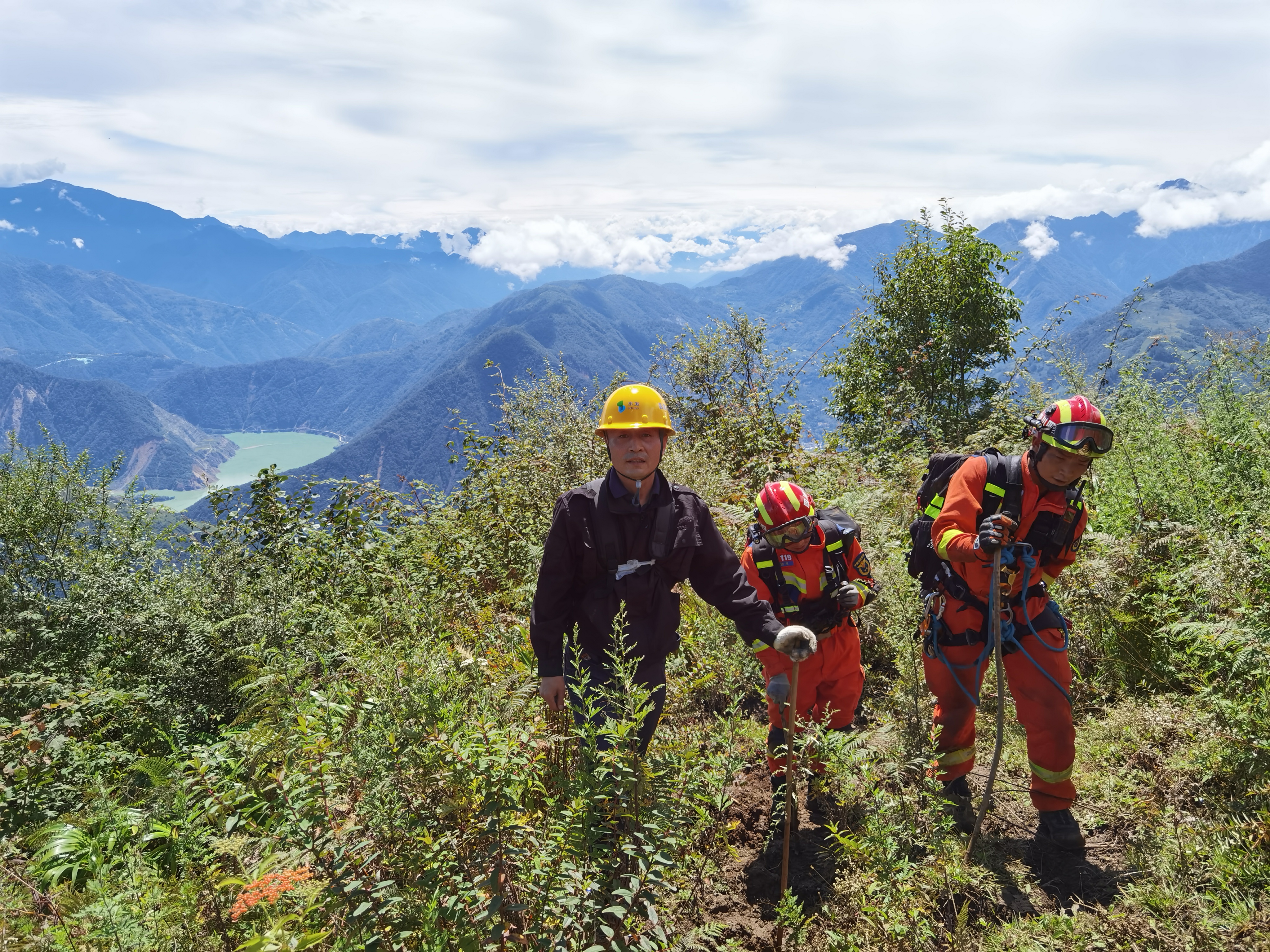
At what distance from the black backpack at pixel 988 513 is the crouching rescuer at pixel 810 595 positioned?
41 cm

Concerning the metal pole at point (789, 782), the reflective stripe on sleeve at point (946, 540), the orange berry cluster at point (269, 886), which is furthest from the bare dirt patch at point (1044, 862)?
the orange berry cluster at point (269, 886)

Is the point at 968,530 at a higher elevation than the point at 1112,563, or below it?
higher

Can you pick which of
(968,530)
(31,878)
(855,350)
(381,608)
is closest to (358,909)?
(381,608)

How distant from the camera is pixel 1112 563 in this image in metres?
5.16

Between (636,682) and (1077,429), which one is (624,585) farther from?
(1077,429)

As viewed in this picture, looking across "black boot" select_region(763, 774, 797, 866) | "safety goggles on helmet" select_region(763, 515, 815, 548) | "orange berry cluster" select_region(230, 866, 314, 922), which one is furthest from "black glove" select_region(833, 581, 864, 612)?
"orange berry cluster" select_region(230, 866, 314, 922)

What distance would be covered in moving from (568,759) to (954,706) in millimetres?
2451

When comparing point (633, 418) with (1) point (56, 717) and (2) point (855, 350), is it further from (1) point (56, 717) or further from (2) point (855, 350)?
(2) point (855, 350)

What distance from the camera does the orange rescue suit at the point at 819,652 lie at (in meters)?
4.07

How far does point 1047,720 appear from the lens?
3781 millimetres

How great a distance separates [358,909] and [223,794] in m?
1.79

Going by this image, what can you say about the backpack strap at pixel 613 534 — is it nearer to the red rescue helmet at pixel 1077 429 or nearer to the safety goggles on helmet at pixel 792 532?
the safety goggles on helmet at pixel 792 532

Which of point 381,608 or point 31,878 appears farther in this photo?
point 381,608

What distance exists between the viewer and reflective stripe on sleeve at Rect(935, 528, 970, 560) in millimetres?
3740
